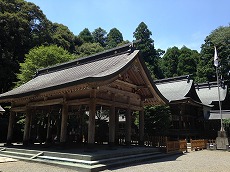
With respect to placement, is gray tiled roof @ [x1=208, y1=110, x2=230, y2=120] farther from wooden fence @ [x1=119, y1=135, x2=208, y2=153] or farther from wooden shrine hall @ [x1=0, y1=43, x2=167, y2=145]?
wooden shrine hall @ [x1=0, y1=43, x2=167, y2=145]

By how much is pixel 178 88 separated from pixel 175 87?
963mm

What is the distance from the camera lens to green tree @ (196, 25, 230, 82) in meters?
44.9

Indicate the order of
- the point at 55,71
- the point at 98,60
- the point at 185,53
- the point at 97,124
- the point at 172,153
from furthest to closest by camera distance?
1. the point at 185,53
2. the point at 97,124
3. the point at 55,71
4. the point at 98,60
5. the point at 172,153

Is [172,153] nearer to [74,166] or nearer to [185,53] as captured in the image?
[74,166]

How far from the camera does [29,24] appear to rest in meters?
40.4

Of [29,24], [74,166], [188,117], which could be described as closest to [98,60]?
[74,166]

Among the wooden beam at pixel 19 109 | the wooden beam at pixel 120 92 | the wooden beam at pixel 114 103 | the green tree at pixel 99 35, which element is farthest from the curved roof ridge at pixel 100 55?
the green tree at pixel 99 35

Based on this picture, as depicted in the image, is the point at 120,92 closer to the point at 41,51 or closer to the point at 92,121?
the point at 92,121

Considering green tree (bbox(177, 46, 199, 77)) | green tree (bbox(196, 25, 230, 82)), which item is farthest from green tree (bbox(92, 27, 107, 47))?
green tree (bbox(196, 25, 230, 82))

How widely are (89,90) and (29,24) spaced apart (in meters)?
34.7

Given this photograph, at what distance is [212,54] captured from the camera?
1944 inches

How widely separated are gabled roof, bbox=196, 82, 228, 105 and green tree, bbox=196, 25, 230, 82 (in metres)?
6.32

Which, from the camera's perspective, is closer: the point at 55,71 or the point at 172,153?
the point at 172,153

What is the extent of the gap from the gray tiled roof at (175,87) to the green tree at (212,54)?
1632 cm
